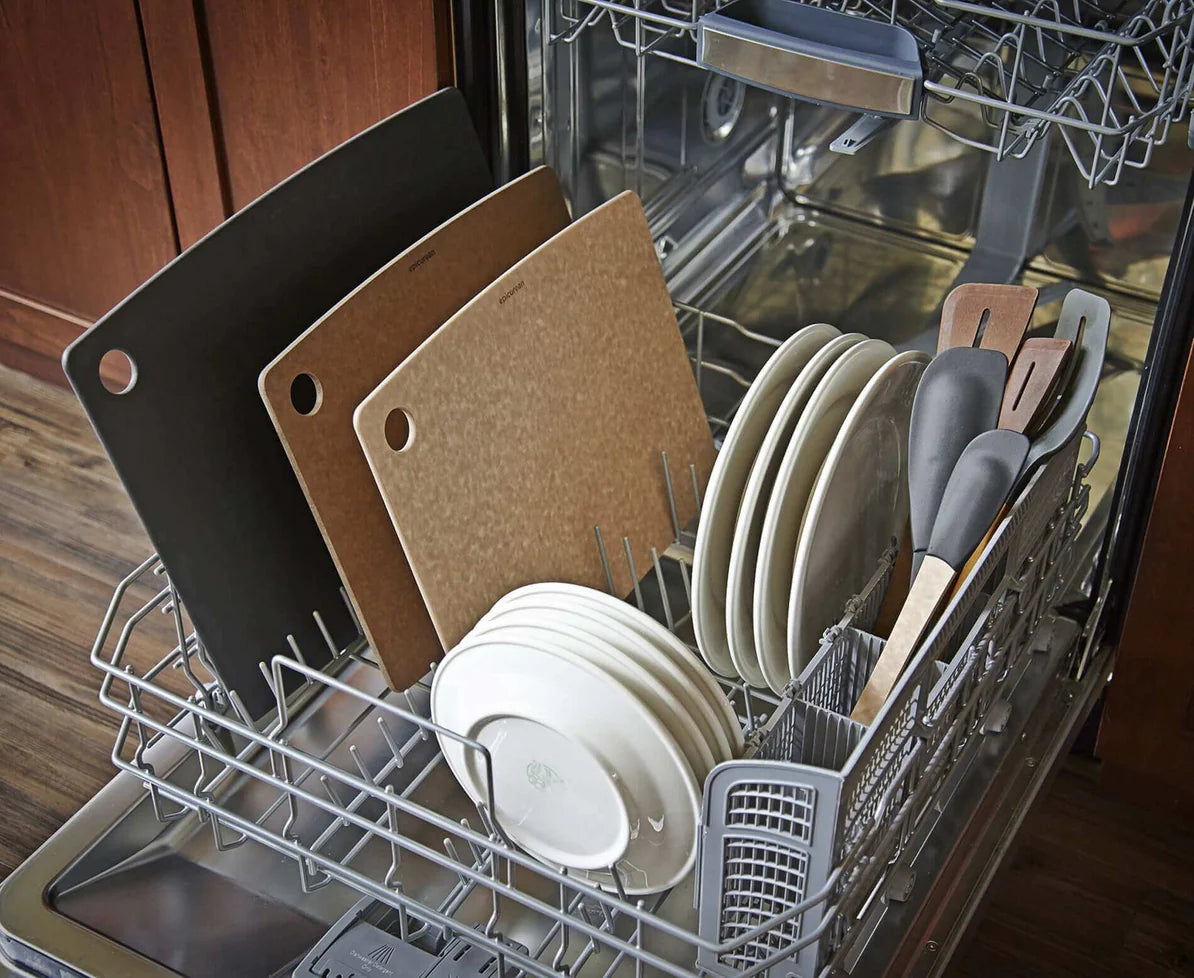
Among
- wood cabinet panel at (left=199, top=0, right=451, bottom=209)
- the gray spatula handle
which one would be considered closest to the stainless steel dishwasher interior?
the gray spatula handle

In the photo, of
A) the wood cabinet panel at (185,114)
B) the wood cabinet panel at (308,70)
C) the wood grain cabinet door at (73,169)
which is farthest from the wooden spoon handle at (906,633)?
the wood grain cabinet door at (73,169)

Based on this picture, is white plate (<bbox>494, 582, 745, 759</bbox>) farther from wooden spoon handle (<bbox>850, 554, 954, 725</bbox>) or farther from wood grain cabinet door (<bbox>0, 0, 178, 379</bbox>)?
wood grain cabinet door (<bbox>0, 0, 178, 379</bbox>)

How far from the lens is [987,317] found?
88 cm

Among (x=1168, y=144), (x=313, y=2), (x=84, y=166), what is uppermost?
(x=313, y=2)

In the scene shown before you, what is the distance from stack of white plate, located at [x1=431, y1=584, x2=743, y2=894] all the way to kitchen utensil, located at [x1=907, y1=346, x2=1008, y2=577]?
172 millimetres

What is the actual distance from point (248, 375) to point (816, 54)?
0.38 meters

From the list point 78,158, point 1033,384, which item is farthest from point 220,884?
point 78,158

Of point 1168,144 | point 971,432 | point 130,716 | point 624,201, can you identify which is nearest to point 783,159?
point 1168,144

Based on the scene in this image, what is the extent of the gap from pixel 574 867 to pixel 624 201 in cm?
45

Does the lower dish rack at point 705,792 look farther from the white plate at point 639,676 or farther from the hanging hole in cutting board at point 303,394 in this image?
the hanging hole in cutting board at point 303,394

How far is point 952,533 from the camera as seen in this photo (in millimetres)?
781

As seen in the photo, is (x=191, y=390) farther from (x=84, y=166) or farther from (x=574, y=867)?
(x=84, y=166)

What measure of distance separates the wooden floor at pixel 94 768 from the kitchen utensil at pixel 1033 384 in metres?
0.34

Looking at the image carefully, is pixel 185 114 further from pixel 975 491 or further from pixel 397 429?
pixel 975 491
